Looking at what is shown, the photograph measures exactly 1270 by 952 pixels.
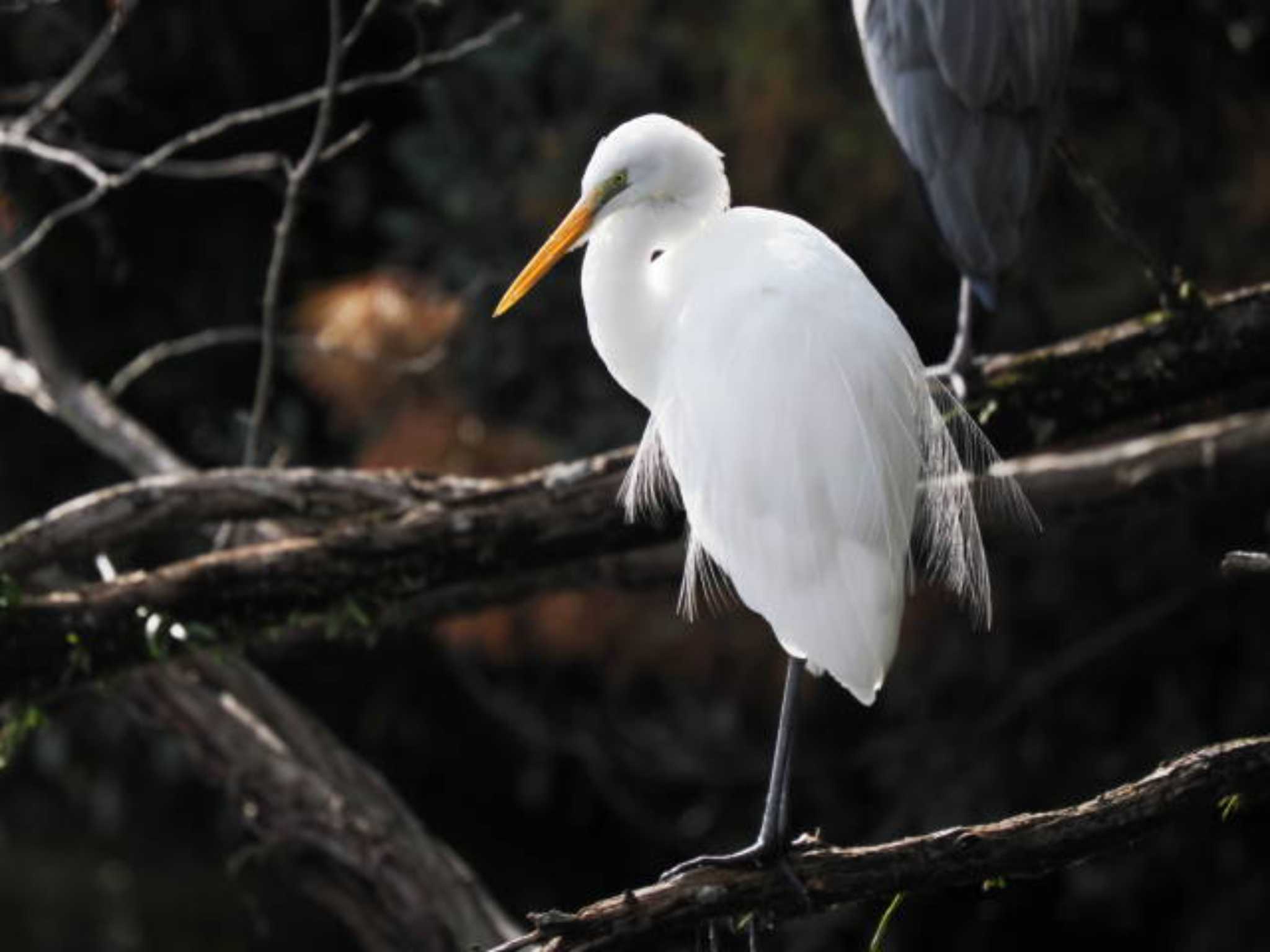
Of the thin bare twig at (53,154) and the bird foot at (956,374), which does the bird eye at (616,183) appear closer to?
the bird foot at (956,374)

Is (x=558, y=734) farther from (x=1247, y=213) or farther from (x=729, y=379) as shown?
(x=729, y=379)

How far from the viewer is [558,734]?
4121mm

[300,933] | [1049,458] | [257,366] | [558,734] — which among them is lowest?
[300,933]

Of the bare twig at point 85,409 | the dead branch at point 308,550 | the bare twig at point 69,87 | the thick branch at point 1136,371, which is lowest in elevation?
the thick branch at point 1136,371

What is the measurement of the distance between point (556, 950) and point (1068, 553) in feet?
8.34

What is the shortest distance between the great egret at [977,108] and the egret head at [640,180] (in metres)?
0.55

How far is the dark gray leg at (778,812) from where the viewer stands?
1.62 m

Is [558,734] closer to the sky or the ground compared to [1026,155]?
closer to the ground

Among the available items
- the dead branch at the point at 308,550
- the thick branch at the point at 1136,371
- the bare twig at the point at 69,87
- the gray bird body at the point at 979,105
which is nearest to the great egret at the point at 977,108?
the gray bird body at the point at 979,105

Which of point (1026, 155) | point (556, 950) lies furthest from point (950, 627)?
point (556, 950)

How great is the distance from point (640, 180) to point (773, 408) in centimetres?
41

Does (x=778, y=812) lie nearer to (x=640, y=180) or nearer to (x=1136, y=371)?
(x=640, y=180)

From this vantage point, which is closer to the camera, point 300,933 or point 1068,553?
point 1068,553

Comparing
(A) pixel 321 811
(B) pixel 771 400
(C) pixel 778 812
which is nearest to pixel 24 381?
(A) pixel 321 811
